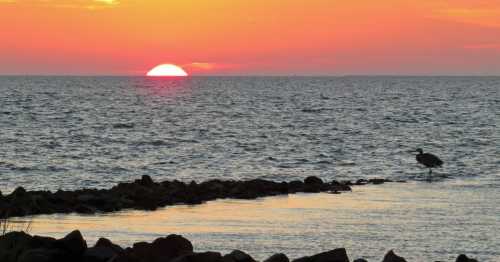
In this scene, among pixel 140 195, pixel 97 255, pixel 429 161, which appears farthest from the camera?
pixel 429 161

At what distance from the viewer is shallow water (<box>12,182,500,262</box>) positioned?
769 inches

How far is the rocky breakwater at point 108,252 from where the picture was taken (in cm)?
1345

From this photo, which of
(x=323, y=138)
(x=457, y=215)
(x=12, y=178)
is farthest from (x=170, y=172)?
(x=323, y=138)

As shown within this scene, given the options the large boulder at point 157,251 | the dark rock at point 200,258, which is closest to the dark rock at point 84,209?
the large boulder at point 157,251

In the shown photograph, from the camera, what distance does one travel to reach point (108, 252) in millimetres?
14258

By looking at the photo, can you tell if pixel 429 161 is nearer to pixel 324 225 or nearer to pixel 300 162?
pixel 300 162

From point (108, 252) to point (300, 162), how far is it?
32.1 metres

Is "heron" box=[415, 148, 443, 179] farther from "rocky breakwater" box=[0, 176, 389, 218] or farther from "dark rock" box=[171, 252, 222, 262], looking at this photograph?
"dark rock" box=[171, 252, 222, 262]

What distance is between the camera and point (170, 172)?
40.7 meters

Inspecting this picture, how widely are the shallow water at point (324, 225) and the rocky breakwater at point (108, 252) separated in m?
3.89

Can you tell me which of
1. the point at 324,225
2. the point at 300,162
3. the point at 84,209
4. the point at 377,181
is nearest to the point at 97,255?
the point at 324,225

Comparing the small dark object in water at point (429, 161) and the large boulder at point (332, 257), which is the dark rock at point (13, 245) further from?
the small dark object in water at point (429, 161)

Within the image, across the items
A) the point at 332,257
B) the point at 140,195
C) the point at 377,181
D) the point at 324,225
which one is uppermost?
the point at 332,257

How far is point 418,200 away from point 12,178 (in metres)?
16.3
